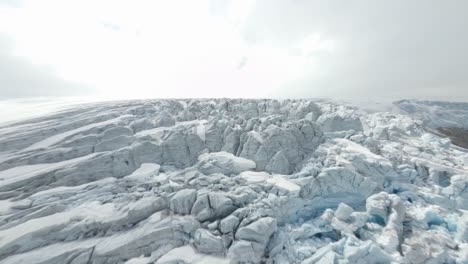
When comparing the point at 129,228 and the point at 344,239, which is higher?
the point at 129,228

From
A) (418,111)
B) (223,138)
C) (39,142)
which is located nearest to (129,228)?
(223,138)

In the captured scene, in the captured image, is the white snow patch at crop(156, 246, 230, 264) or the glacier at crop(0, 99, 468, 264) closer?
the white snow patch at crop(156, 246, 230, 264)

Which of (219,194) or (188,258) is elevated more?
→ (219,194)

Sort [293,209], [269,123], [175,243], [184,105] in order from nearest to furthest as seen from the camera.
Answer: [175,243], [293,209], [269,123], [184,105]

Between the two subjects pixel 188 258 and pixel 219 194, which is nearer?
pixel 188 258

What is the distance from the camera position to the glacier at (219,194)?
34.3 ft

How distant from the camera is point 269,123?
67.0 ft

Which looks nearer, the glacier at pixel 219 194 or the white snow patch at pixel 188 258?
the white snow patch at pixel 188 258

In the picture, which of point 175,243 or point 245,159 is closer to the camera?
point 175,243

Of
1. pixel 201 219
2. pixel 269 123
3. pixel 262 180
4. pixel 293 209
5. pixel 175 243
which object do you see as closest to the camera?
pixel 175 243

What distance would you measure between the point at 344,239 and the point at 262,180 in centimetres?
542

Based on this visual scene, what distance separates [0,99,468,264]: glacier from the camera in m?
10.5

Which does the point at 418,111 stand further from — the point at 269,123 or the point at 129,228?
the point at 129,228

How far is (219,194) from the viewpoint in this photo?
12.7 m
